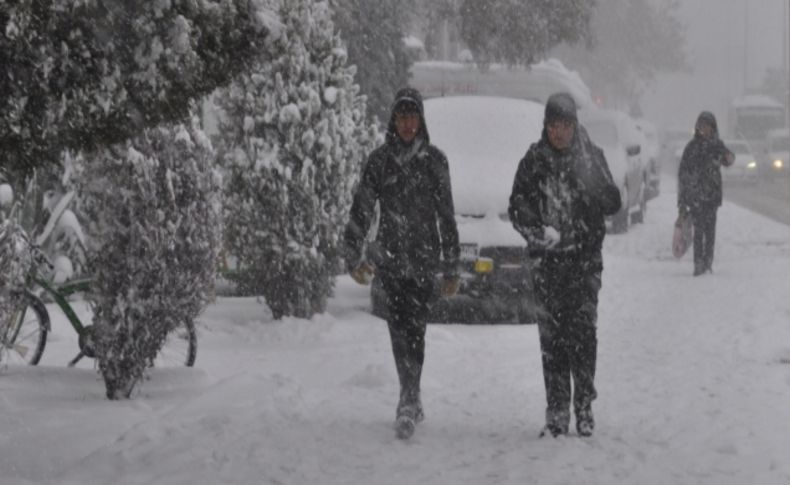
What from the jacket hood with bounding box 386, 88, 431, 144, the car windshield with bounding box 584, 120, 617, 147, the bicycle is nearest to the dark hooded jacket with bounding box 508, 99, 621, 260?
the jacket hood with bounding box 386, 88, 431, 144

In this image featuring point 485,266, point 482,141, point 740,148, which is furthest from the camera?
point 740,148

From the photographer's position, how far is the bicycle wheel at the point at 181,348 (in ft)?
30.5

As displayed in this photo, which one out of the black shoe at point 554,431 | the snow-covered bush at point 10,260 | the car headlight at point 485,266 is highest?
the snow-covered bush at point 10,260

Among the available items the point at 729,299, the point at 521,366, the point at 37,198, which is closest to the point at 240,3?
the point at 521,366

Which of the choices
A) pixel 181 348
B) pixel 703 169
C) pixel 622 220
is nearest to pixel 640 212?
pixel 622 220

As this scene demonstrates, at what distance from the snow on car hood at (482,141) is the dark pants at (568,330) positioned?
4617 millimetres

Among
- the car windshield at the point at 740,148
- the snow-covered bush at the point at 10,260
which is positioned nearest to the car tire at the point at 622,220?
the snow-covered bush at the point at 10,260

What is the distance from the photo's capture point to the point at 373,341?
11.5 m

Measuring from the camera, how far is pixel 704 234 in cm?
1645

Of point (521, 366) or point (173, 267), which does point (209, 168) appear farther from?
point (521, 366)

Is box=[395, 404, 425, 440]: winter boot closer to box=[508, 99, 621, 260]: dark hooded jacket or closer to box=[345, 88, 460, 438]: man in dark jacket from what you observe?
box=[345, 88, 460, 438]: man in dark jacket

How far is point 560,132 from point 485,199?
4.89m

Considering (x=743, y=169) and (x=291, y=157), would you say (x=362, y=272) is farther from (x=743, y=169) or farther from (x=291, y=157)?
(x=743, y=169)

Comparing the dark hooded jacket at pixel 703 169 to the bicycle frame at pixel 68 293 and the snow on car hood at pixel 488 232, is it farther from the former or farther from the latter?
the bicycle frame at pixel 68 293
